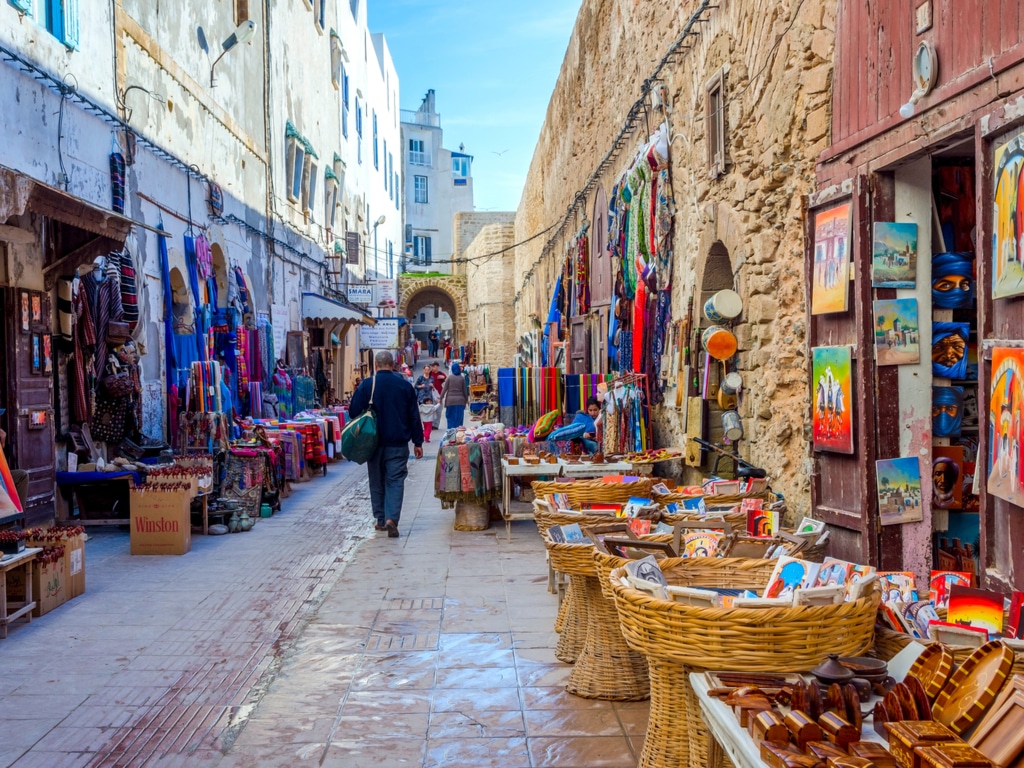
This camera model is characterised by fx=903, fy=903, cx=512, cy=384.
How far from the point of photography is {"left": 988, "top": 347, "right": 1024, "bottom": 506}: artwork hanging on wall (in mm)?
2848

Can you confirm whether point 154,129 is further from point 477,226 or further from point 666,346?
point 477,226

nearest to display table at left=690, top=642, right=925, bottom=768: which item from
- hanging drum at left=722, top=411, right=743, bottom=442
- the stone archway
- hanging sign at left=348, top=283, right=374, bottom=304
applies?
hanging drum at left=722, top=411, right=743, bottom=442

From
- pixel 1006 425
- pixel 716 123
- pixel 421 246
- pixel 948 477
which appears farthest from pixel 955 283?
pixel 421 246

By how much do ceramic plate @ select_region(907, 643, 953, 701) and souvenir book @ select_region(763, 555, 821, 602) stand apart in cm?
57

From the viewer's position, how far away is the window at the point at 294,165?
16750 mm

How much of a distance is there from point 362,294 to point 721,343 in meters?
16.9

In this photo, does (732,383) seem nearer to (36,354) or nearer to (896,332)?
(896,332)

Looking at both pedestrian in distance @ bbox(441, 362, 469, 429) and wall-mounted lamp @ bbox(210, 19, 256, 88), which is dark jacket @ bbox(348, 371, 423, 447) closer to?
wall-mounted lamp @ bbox(210, 19, 256, 88)

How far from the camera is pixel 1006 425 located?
115 inches

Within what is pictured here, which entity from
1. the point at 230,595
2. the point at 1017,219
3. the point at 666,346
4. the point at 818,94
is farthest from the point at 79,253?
the point at 1017,219

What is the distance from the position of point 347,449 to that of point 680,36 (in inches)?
167

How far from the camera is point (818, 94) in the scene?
4496mm

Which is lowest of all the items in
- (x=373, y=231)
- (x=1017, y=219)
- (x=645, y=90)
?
(x=1017, y=219)

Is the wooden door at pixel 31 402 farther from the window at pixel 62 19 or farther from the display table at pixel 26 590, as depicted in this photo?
the window at pixel 62 19
